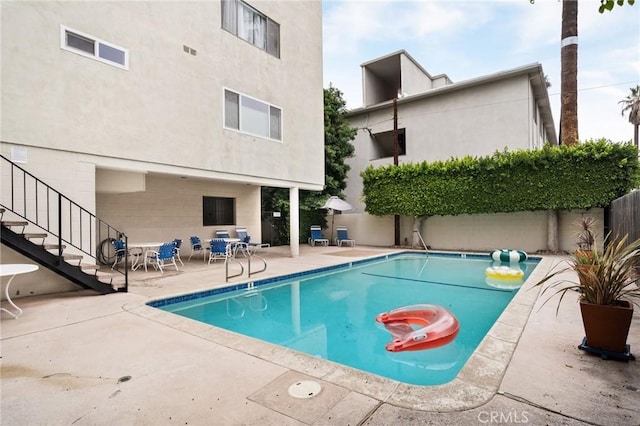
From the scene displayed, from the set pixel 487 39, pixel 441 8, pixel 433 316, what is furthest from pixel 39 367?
pixel 487 39

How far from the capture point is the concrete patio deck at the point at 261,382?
7.57 feet

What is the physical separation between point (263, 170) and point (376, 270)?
4869mm

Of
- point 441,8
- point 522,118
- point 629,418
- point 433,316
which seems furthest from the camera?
point 522,118

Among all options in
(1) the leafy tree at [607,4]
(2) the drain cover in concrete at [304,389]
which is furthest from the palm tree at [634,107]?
(2) the drain cover in concrete at [304,389]

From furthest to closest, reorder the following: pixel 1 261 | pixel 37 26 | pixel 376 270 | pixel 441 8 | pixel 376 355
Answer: pixel 441 8 < pixel 376 270 < pixel 37 26 < pixel 1 261 < pixel 376 355

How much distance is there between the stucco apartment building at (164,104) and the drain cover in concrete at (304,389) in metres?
6.29

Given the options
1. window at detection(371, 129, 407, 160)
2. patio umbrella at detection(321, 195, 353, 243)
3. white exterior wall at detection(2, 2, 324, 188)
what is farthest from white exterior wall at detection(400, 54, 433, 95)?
white exterior wall at detection(2, 2, 324, 188)

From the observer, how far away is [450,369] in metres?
4.04

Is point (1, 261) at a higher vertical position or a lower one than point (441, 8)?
lower

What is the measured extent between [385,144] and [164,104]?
15.3 m

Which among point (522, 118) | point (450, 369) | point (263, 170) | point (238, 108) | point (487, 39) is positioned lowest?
point (450, 369)

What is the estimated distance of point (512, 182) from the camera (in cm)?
1270

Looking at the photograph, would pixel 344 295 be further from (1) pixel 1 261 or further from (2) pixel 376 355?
(1) pixel 1 261

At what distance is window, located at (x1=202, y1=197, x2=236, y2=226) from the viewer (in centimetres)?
1280
